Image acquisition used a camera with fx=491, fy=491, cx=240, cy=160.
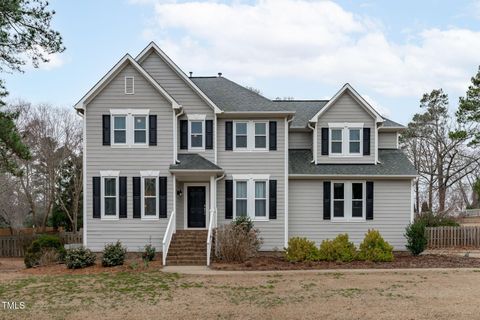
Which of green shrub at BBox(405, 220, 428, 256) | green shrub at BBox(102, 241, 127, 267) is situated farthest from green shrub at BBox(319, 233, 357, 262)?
green shrub at BBox(102, 241, 127, 267)

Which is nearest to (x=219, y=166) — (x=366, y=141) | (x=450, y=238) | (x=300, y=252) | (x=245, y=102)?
(x=245, y=102)

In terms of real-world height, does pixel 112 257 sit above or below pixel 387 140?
below

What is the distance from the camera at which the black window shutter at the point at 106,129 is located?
2112cm

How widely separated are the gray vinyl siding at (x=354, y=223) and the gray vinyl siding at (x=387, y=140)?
9.08 ft

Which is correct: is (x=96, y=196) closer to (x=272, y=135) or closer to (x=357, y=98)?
(x=272, y=135)

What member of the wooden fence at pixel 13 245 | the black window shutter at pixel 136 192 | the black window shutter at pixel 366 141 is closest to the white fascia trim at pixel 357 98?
the black window shutter at pixel 366 141

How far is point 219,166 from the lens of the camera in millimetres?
22125

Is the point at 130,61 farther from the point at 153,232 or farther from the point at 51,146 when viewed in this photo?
the point at 51,146

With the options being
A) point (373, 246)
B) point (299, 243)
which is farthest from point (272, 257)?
point (373, 246)

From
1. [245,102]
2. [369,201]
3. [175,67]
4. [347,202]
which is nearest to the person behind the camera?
[175,67]

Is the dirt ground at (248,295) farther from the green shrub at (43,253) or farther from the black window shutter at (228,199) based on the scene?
the black window shutter at (228,199)

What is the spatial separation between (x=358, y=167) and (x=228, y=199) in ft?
20.3

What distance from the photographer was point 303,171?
22.5 m

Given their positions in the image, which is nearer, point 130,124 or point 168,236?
point 168,236
